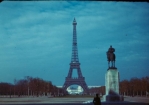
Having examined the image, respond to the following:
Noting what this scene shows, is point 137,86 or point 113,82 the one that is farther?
point 137,86

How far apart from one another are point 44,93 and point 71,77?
20.4 m

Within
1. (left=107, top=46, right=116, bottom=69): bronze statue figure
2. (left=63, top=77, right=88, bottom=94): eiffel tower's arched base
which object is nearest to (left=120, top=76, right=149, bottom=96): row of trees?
(left=63, top=77, right=88, bottom=94): eiffel tower's arched base

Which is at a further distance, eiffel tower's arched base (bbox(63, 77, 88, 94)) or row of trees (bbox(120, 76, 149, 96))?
eiffel tower's arched base (bbox(63, 77, 88, 94))

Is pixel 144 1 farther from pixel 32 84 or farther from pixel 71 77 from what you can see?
pixel 71 77

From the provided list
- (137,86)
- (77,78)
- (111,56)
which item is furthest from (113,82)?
(77,78)

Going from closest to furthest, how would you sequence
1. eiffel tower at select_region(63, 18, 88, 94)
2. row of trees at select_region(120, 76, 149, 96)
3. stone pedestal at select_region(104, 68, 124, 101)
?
stone pedestal at select_region(104, 68, 124, 101)
row of trees at select_region(120, 76, 149, 96)
eiffel tower at select_region(63, 18, 88, 94)

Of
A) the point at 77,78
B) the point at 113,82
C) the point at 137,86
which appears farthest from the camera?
the point at 77,78

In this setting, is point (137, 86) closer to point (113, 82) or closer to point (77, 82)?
point (77, 82)

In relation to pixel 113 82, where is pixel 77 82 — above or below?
below

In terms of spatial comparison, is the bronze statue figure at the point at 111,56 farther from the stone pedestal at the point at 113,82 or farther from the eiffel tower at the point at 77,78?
the eiffel tower at the point at 77,78

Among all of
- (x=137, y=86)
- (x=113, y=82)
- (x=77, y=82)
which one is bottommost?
(x=137, y=86)

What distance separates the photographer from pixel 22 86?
97.9m

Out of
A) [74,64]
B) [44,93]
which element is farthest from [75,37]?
[44,93]

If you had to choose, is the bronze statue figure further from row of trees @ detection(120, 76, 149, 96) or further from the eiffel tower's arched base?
the eiffel tower's arched base
